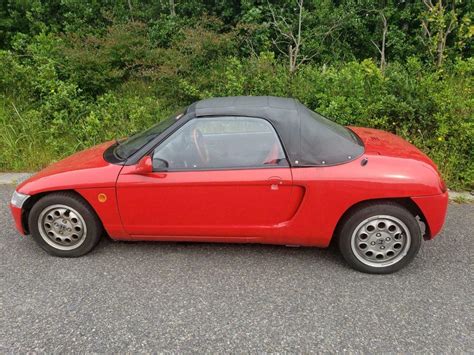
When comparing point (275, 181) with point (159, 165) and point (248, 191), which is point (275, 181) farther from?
point (159, 165)

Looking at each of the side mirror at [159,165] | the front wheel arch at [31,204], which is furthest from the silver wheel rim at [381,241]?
the front wheel arch at [31,204]

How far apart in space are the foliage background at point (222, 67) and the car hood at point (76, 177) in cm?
263

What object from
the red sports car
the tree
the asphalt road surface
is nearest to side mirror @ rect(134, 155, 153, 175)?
the red sports car

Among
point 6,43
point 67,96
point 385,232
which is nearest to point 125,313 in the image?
point 385,232

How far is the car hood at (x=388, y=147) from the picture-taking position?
322 cm

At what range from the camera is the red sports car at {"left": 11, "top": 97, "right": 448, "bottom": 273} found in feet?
9.93

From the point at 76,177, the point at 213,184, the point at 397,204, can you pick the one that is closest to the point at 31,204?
the point at 76,177

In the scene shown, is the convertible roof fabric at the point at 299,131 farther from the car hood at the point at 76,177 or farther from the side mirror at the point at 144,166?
the car hood at the point at 76,177

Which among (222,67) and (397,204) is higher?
(222,67)

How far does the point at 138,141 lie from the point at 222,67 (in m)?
4.03

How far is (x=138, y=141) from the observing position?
11.3 ft

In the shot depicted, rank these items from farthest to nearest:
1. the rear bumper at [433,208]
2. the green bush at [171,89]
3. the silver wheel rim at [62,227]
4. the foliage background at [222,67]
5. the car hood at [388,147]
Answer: the foliage background at [222,67], the green bush at [171,89], the silver wheel rim at [62,227], the car hood at [388,147], the rear bumper at [433,208]

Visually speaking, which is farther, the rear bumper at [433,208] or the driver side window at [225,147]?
the driver side window at [225,147]

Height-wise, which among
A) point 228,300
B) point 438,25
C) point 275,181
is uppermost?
point 438,25
